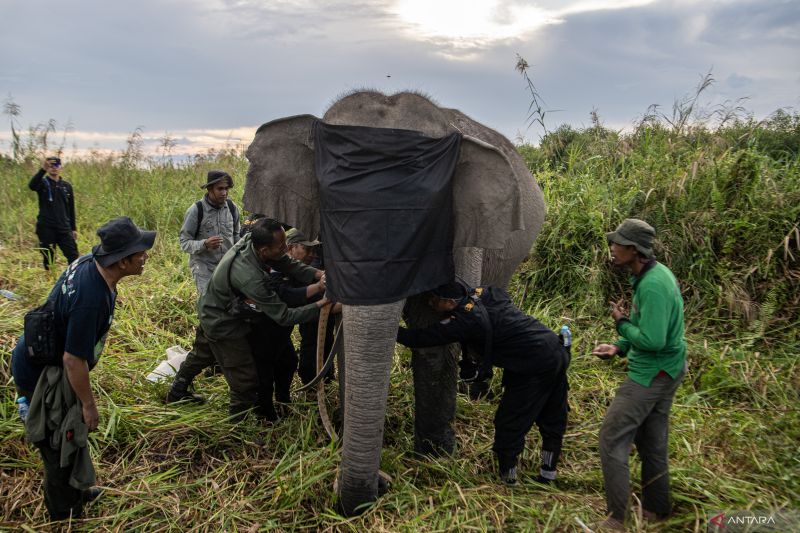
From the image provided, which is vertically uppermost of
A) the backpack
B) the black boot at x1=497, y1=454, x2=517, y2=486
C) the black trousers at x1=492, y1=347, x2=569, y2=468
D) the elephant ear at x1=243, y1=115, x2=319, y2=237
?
the elephant ear at x1=243, y1=115, x2=319, y2=237

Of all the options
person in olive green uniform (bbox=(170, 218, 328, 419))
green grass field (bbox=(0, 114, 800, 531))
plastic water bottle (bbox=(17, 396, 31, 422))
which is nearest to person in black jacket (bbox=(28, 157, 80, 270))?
green grass field (bbox=(0, 114, 800, 531))

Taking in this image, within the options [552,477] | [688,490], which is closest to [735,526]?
[688,490]

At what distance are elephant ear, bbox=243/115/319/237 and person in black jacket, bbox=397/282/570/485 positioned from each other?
3.08 ft

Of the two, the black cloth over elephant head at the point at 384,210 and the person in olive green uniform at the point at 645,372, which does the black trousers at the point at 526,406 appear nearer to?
the person in olive green uniform at the point at 645,372

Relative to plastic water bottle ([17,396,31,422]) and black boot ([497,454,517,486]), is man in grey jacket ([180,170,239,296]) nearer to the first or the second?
plastic water bottle ([17,396,31,422])

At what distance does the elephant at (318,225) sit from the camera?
2783 mm

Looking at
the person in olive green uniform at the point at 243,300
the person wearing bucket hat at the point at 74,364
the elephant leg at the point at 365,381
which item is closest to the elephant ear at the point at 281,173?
the person in olive green uniform at the point at 243,300

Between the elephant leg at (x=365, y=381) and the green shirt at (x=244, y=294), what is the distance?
0.82 m

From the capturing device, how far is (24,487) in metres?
3.29

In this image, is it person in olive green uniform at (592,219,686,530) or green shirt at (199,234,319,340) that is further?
green shirt at (199,234,319,340)

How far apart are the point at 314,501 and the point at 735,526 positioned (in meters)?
2.09

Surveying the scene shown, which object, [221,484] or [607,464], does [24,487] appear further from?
[607,464]

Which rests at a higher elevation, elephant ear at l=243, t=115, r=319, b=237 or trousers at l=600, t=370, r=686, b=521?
elephant ear at l=243, t=115, r=319, b=237

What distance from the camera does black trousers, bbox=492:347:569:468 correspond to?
11.1ft
